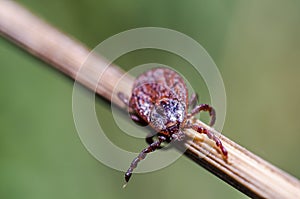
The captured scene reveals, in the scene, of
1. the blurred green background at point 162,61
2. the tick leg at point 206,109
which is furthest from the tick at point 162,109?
the blurred green background at point 162,61

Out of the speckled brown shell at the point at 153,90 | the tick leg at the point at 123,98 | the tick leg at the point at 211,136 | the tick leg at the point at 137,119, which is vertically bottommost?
the tick leg at the point at 211,136

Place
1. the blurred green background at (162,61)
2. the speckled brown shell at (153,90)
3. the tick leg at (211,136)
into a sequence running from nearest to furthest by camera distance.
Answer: the tick leg at (211,136) → the speckled brown shell at (153,90) → the blurred green background at (162,61)

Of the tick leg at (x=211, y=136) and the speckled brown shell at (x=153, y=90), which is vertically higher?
the speckled brown shell at (x=153, y=90)

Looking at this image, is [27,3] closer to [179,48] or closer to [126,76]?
[179,48]

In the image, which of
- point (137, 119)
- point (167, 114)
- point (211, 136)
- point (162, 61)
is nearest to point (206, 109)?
point (167, 114)

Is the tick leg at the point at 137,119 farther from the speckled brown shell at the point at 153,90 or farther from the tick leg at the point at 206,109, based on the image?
the tick leg at the point at 206,109

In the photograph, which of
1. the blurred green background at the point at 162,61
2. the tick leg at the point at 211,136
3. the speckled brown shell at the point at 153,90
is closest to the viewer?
the tick leg at the point at 211,136

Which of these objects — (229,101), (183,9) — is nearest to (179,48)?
(183,9)
